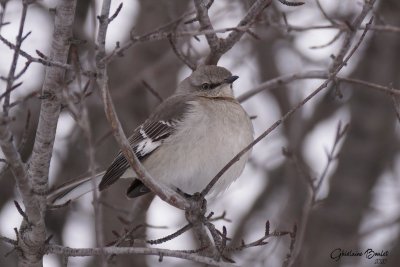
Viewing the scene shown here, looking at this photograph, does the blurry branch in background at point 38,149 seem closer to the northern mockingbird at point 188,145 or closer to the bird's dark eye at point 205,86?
the northern mockingbird at point 188,145

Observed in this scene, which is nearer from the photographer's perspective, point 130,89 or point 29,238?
point 29,238

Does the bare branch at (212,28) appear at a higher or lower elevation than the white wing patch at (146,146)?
higher

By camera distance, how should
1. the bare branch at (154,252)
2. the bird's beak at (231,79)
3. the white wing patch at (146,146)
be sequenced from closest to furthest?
1. the bare branch at (154,252)
2. the white wing patch at (146,146)
3. the bird's beak at (231,79)

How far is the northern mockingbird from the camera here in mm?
5855

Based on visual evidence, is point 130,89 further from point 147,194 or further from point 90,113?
point 147,194

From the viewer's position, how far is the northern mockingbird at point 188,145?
586 cm

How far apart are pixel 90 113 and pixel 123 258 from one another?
6.38ft

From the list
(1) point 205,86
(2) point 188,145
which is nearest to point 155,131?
(2) point 188,145

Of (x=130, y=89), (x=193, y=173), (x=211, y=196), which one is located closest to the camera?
(x=193, y=173)

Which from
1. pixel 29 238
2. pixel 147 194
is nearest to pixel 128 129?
pixel 147 194

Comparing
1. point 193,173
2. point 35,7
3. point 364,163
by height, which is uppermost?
point 35,7

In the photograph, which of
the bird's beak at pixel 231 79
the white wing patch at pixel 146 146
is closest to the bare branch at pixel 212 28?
the bird's beak at pixel 231 79

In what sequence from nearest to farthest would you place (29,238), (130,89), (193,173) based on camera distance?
(29,238), (193,173), (130,89)

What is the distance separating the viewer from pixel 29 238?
4.61 metres
